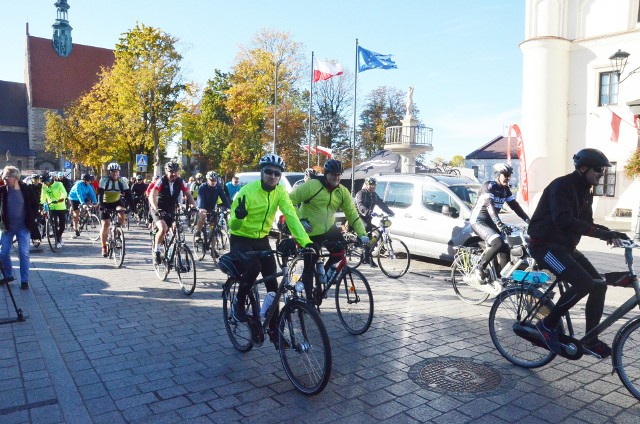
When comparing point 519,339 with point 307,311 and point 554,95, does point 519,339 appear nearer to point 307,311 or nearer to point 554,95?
point 307,311

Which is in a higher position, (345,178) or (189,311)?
(345,178)

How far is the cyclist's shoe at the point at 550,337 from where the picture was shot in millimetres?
4500

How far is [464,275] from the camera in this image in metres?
7.76

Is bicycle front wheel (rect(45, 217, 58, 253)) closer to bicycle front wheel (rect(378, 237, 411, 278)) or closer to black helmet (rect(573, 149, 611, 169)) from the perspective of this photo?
bicycle front wheel (rect(378, 237, 411, 278))

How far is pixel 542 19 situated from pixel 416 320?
21574 millimetres

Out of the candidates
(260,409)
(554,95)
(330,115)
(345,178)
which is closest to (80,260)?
(260,409)

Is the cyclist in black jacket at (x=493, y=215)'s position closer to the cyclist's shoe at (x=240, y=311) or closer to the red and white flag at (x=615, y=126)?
the cyclist's shoe at (x=240, y=311)

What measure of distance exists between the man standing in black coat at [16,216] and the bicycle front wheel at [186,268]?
226 centimetres

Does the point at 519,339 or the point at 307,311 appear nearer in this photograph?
the point at 307,311

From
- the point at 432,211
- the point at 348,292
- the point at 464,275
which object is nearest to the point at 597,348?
the point at 348,292

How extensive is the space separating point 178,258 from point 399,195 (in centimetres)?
523

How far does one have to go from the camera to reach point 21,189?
8148 millimetres

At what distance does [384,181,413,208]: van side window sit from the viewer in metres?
11.2

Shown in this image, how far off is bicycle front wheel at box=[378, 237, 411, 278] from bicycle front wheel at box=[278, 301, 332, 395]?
542 centimetres
